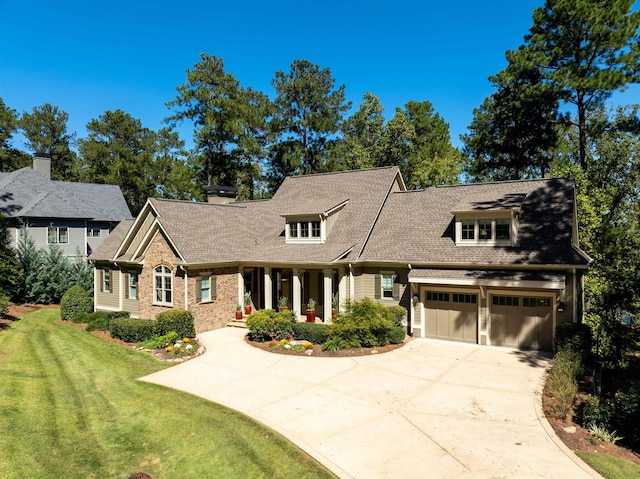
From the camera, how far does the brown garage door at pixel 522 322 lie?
16.5 m

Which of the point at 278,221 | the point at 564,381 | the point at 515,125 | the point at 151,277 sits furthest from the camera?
the point at 515,125

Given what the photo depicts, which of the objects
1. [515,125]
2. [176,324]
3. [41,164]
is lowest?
[176,324]

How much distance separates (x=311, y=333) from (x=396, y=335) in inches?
143

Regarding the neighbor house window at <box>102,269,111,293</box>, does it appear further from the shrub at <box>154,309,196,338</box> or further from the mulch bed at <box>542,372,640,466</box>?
the mulch bed at <box>542,372,640,466</box>

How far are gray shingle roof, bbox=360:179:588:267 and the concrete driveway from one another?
399 centimetres

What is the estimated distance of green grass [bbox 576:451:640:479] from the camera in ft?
25.3

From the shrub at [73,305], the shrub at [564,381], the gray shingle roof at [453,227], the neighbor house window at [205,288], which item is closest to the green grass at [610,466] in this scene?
the shrub at [564,381]

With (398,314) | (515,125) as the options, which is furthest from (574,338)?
(515,125)

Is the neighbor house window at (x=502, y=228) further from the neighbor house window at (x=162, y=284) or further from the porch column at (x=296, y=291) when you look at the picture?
the neighbor house window at (x=162, y=284)

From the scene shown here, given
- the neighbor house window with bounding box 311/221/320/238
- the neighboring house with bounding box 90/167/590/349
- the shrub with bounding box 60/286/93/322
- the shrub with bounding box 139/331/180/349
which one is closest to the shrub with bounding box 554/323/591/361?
the neighboring house with bounding box 90/167/590/349

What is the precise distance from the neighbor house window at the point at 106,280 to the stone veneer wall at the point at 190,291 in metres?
3.74

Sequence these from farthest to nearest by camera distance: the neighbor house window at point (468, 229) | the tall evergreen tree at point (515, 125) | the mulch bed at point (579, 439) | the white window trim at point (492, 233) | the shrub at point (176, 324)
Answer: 1. the tall evergreen tree at point (515, 125)
2. the neighbor house window at point (468, 229)
3. the shrub at point (176, 324)
4. the white window trim at point (492, 233)
5. the mulch bed at point (579, 439)

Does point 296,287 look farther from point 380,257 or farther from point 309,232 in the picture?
point 380,257

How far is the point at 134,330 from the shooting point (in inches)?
715
